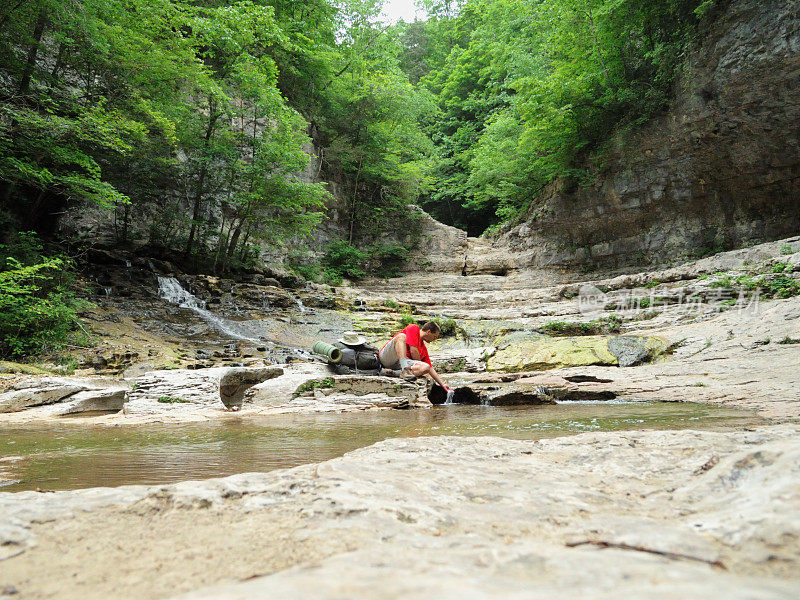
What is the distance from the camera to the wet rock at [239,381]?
19.6ft

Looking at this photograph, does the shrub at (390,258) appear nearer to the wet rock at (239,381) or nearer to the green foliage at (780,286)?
the green foliage at (780,286)

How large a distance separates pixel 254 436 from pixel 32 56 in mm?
11937

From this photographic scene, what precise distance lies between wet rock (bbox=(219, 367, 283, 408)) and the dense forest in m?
4.25

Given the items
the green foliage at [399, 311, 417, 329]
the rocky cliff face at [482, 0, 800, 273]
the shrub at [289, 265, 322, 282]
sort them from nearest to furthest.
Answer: the rocky cliff face at [482, 0, 800, 273]
the green foliage at [399, 311, 417, 329]
the shrub at [289, 265, 322, 282]

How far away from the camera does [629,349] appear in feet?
27.9

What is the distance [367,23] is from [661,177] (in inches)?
747

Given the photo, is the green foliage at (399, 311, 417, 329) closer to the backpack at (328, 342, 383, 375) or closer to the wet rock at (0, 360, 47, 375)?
the backpack at (328, 342, 383, 375)

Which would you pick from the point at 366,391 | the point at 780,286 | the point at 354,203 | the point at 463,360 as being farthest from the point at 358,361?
the point at 354,203

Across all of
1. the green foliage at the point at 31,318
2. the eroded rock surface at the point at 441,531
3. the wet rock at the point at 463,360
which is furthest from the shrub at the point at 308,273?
the eroded rock surface at the point at 441,531

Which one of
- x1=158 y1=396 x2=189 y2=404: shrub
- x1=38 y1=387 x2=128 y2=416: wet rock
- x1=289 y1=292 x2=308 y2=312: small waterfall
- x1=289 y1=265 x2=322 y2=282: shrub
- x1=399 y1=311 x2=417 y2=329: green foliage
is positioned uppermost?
x1=289 y1=265 x2=322 y2=282: shrub

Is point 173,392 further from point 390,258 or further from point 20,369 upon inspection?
point 390,258

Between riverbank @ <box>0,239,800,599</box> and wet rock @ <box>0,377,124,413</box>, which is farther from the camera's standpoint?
wet rock @ <box>0,377,124,413</box>

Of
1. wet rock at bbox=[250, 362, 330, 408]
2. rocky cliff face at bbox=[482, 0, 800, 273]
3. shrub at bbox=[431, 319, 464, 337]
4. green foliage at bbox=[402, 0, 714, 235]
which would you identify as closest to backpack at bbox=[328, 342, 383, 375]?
wet rock at bbox=[250, 362, 330, 408]

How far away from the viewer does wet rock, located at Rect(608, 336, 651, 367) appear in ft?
26.8
